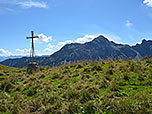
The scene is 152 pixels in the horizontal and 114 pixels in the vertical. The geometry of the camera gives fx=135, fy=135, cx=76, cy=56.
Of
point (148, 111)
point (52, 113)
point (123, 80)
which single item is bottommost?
→ point (52, 113)

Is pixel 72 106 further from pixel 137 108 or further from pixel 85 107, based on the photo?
pixel 137 108

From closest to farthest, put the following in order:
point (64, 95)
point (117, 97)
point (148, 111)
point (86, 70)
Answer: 1. point (148, 111)
2. point (117, 97)
3. point (64, 95)
4. point (86, 70)

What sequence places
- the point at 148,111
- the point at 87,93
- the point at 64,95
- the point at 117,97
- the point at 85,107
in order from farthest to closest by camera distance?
the point at 64,95, the point at 87,93, the point at 117,97, the point at 85,107, the point at 148,111

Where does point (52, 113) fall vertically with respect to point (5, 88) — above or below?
below

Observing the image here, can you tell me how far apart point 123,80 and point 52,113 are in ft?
19.5

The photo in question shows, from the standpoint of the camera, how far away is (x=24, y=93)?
10930 mm

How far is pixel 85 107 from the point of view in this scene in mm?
7203

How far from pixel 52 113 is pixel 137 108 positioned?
4.42 m

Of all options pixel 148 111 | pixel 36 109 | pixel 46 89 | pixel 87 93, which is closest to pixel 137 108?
pixel 148 111

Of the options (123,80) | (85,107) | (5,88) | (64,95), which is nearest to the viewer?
(85,107)

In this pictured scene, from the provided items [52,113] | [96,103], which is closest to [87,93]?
[96,103]

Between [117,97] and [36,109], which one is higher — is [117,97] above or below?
above

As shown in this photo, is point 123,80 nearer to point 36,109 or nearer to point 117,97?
point 117,97

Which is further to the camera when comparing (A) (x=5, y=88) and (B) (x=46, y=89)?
(A) (x=5, y=88)
